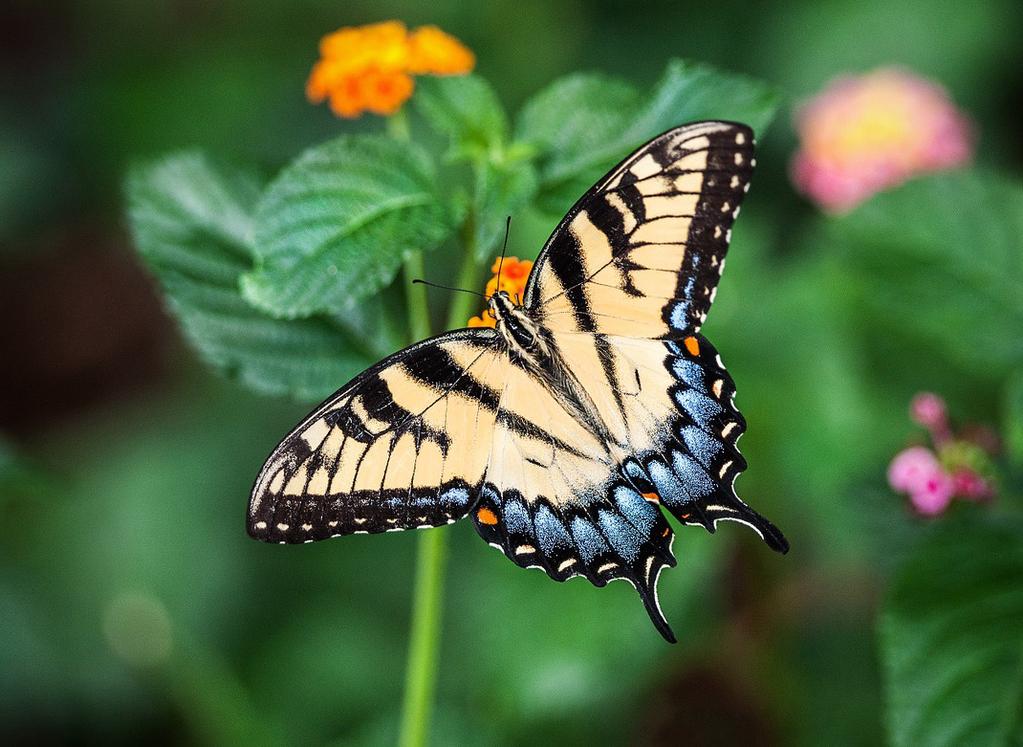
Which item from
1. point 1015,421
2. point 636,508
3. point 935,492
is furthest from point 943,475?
point 636,508

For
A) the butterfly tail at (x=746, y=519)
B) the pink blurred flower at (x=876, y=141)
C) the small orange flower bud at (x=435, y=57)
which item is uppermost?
the pink blurred flower at (x=876, y=141)

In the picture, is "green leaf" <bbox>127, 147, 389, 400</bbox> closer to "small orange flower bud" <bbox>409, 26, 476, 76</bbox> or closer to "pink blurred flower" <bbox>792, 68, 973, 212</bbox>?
"small orange flower bud" <bbox>409, 26, 476, 76</bbox>

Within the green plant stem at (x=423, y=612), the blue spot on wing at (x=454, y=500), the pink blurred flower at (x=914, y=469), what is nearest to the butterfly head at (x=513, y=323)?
the green plant stem at (x=423, y=612)

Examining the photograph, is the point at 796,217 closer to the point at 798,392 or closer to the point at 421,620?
the point at 798,392

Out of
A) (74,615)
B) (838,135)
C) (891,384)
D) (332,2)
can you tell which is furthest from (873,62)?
(74,615)

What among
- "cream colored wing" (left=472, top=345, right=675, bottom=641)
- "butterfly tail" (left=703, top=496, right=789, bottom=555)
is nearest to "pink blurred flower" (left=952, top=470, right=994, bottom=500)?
"butterfly tail" (left=703, top=496, right=789, bottom=555)

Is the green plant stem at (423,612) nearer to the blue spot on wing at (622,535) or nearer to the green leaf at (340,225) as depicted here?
the green leaf at (340,225)
